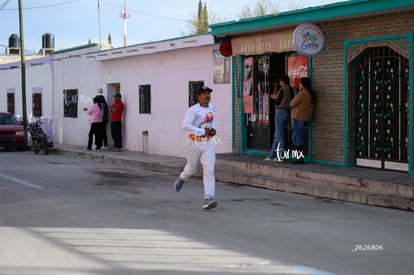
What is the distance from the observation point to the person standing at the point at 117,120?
77.9 feet

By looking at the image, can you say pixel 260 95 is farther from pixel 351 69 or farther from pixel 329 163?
pixel 351 69

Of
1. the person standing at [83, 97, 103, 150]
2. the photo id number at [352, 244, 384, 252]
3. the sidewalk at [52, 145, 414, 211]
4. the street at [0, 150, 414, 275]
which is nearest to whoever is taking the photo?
the street at [0, 150, 414, 275]

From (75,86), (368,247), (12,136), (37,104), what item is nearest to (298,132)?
(368,247)

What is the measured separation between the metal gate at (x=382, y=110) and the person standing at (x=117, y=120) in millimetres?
11030

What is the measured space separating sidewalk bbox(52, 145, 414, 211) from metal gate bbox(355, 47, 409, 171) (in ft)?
1.17

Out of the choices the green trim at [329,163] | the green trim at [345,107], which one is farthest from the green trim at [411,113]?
the green trim at [329,163]

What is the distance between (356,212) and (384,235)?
2026 millimetres

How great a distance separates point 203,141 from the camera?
423 inches

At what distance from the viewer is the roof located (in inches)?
492

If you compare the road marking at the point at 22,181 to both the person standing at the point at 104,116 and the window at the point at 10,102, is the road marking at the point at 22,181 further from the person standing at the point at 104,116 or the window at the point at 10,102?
the window at the point at 10,102

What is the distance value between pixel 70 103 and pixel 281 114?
50.5 feet

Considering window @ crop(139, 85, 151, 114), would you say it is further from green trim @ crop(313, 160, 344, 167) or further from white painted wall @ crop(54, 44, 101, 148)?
green trim @ crop(313, 160, 344, 167)

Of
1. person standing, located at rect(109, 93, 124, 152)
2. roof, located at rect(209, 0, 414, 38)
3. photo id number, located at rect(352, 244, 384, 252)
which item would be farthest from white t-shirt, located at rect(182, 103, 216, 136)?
person standing, located at rect(109, 93, 124, 152)

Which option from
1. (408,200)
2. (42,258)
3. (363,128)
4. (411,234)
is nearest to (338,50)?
(363,128)
